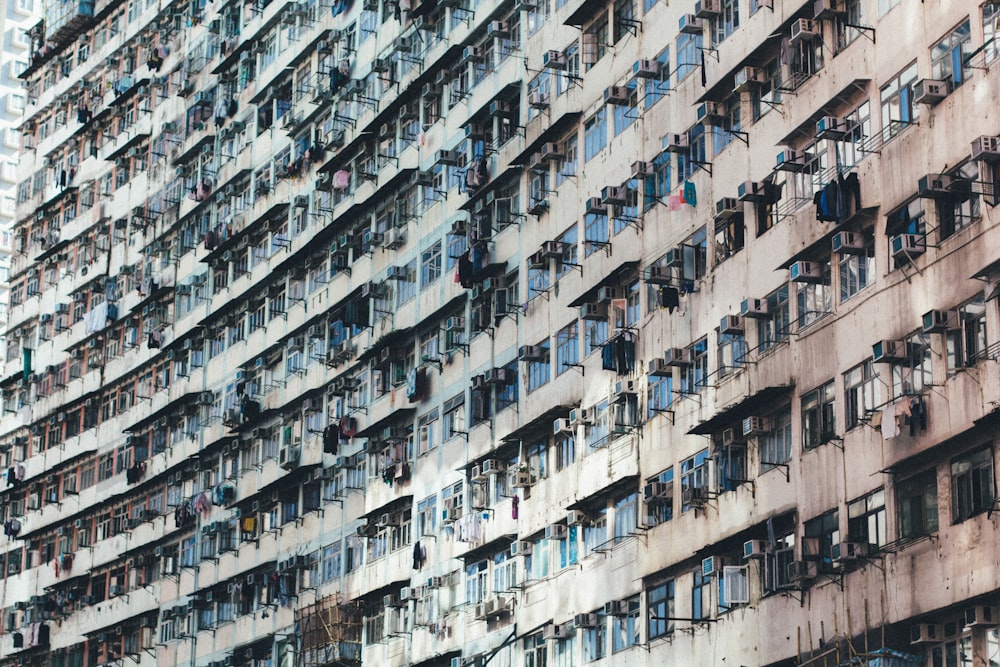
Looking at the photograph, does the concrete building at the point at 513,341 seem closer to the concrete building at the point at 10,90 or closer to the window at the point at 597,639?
the window at the point at 597,639

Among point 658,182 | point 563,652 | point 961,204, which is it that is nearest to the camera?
point 961,204

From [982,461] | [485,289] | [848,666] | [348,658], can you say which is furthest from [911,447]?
[348,658]

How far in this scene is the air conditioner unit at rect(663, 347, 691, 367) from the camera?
29609 millimetres

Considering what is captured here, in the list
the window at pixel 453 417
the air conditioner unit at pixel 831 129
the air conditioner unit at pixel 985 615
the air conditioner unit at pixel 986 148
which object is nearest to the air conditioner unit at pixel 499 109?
the window at pixel 453 417

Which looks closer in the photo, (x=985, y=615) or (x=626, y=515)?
(x=985, y=615)

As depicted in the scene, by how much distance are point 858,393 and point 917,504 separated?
1973mm

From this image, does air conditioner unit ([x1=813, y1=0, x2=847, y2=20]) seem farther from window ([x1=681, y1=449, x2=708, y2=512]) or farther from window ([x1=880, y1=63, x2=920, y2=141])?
window ([x1=681, y1=449, x2=708, y2=512])

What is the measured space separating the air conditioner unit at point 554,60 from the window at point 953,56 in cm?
1094

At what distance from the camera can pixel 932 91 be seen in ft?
80.8

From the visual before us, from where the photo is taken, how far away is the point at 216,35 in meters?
51.4

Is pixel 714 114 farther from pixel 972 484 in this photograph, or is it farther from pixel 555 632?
pixel 555 632

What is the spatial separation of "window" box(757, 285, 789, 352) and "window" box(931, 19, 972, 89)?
4.19m

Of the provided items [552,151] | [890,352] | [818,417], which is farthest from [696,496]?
[552,151]

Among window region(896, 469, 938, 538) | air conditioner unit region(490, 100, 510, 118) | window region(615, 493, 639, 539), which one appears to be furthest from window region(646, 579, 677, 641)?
air conditioner unit region(490, 100, 510, 118)
